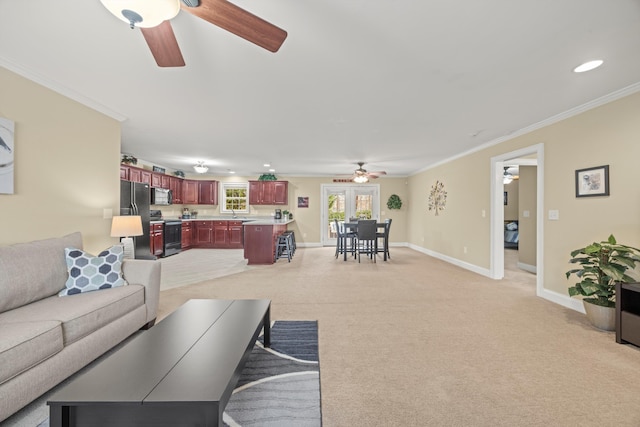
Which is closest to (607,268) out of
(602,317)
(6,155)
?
(602,317)

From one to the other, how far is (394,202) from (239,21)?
789cm

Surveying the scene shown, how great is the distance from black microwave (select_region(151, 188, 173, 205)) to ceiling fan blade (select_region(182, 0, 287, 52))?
6.15 metres

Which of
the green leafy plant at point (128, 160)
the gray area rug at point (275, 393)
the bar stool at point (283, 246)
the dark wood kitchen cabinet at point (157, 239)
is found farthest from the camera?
the bar stool at point (283, 246)

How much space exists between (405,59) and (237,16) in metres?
1.41

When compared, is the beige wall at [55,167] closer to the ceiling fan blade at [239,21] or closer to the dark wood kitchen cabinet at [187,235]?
the ceiling fan blade at [239,21]

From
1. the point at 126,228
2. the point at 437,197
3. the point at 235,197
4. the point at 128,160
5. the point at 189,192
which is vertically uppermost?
the point at 128,160

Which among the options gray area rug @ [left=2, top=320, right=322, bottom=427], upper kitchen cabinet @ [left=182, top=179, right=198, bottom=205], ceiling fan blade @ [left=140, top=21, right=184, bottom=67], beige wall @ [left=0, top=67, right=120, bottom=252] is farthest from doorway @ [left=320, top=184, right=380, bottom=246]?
ceiling fan blade @ [left=140, top=21, right=184, bottom=67]

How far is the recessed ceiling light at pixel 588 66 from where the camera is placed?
220cm

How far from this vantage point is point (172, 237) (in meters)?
6.98

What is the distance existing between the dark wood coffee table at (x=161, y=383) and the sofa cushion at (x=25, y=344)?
55 centimetres

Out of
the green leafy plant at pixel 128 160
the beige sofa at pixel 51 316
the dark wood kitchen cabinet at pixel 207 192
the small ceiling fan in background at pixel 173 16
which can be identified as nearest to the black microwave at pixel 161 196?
the green leafy plant at pixel 128 160

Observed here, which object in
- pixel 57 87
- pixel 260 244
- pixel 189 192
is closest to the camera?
pixel 57 87

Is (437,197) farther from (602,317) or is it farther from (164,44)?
(164,44)

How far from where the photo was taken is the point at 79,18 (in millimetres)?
1739
